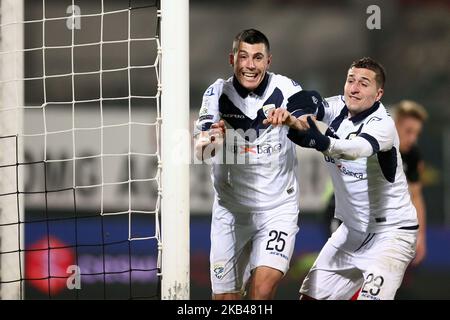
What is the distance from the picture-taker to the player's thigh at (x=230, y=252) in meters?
5.06

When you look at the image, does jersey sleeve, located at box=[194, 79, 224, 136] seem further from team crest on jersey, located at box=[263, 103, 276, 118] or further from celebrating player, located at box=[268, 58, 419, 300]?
celebrating player, located at box=[268, 58, 419, 300]

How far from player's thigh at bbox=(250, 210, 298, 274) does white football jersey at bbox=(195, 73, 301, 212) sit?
68 millimetres

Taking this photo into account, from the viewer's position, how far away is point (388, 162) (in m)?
4.91

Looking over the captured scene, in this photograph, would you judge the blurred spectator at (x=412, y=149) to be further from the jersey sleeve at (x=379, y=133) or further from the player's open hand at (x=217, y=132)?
the player's open hand at (x=217, y=132)

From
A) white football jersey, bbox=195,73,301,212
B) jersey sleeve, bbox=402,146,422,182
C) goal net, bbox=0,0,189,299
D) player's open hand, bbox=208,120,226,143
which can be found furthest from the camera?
goal net, bbox=0,0,189,299

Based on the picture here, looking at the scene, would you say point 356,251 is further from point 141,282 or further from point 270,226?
point 141,282

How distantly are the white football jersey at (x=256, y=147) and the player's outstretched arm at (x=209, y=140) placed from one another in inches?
11.6

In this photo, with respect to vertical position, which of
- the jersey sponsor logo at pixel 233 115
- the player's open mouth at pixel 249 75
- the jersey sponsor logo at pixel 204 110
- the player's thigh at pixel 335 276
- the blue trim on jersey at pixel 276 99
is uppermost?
the player's open mouth at pixel 249 75

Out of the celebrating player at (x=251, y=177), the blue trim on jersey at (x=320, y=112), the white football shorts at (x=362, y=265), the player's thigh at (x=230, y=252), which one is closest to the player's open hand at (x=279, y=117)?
the celebrating player at (x=251, y=177)

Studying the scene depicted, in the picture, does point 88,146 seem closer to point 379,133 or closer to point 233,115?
point 233,115

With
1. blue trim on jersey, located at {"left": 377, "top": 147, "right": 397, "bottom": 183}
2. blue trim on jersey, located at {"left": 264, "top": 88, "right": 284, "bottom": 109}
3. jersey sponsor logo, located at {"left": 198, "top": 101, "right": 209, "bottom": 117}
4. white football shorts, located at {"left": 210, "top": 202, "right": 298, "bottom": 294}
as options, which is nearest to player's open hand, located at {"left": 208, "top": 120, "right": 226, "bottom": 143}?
jersey sponsor logo, located at {"left": 198, "top": 101, "right": 209, "bottom": 117}

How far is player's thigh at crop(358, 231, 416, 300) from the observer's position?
188 inches

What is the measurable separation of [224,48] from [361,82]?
311cm
